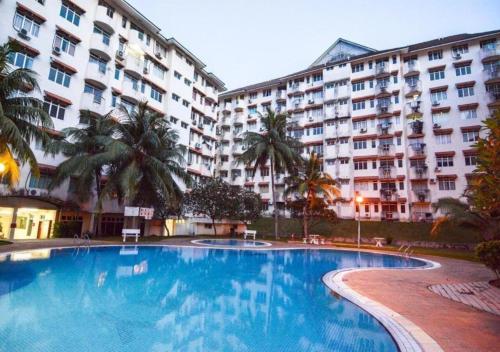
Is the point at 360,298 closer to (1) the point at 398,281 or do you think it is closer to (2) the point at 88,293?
(1) the point at 398,281

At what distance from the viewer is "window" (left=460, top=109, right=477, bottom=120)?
119ft

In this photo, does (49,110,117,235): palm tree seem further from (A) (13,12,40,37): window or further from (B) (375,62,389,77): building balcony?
(B) (375,62,389,77): building balcony

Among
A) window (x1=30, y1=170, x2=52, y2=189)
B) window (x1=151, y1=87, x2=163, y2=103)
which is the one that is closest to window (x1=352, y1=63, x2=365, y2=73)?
window (x1=151, y1=87, x2=163, y2=103)

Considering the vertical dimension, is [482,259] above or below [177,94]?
below

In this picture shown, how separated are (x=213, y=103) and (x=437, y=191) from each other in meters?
36.3

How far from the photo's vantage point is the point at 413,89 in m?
40.2

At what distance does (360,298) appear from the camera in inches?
340

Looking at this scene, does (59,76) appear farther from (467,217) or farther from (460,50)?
(460,50)

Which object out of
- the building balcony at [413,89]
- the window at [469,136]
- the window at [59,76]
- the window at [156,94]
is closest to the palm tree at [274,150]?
the window at [156,94]

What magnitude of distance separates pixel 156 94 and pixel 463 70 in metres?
41.6

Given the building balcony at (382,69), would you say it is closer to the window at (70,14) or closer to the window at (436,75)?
the window at (436,75)

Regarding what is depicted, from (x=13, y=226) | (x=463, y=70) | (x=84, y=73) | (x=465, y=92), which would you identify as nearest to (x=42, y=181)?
(x=13, y=226)

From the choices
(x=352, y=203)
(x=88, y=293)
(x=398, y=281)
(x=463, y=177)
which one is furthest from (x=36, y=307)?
(x=463, y=177)

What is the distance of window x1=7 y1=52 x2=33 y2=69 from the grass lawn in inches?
1265
